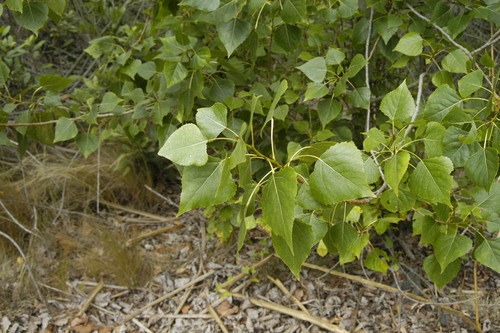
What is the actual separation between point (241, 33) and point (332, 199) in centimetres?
68

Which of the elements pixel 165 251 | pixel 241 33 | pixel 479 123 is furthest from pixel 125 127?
pixel 479 123

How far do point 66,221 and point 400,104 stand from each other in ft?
6.96

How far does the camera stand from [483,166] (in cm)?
87

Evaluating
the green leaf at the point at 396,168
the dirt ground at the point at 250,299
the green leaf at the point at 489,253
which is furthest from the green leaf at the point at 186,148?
the dirt ground at the point at 250,299

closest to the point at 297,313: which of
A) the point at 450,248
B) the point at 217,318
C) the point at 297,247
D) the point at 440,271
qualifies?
the point at 217,318

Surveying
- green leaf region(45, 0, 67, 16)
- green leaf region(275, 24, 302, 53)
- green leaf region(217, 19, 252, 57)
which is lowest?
green leaf region(275, 24, 302, 53)

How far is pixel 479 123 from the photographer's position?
3.21ft

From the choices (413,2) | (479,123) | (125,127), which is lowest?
(125,127)

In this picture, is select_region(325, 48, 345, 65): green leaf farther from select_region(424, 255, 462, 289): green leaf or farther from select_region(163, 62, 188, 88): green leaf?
select_region(424, 255, 462, 289): green leaf

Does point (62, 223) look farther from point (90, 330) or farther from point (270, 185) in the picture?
point (270, 185)

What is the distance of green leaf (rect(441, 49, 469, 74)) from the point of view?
115 cm

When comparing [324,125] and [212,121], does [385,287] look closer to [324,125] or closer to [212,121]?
[324,125]

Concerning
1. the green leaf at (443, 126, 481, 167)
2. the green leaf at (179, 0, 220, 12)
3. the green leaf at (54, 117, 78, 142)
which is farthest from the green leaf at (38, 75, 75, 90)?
the green leaf at (443, 126, 481, 167)

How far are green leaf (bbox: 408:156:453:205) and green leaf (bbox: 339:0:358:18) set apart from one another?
66 centimetres
